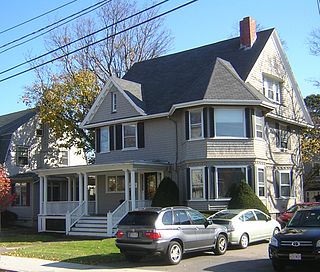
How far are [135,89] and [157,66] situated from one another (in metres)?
4.16

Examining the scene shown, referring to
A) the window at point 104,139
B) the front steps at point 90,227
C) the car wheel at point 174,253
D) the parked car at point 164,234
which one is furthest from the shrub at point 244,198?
the window at point 104,139

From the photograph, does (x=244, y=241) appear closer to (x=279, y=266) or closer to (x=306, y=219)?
(x=306, y=219)

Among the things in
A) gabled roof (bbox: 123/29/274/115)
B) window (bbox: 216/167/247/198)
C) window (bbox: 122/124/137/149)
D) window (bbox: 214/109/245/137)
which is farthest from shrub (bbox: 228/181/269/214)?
window (bbox: 122/124/137/149)

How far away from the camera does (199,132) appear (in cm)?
2591

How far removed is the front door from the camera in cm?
2881

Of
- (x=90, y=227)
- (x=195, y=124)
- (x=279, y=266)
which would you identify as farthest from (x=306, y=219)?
(x=90, y=227)

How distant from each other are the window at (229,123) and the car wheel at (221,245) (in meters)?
9.49

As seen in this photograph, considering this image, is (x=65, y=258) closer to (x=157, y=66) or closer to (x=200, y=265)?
(x=200, y=265)

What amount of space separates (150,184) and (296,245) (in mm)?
17352

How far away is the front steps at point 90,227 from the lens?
25.5 m

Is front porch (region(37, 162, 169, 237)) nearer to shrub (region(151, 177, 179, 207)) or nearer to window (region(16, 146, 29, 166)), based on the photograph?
shrub (region(151, 177, 179, 207))

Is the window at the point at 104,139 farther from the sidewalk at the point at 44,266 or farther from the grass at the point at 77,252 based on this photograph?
the sidewalk at the point at 44,266

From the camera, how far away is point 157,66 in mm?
34250

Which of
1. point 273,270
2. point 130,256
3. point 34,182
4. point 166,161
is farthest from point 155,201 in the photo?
point 34,182
